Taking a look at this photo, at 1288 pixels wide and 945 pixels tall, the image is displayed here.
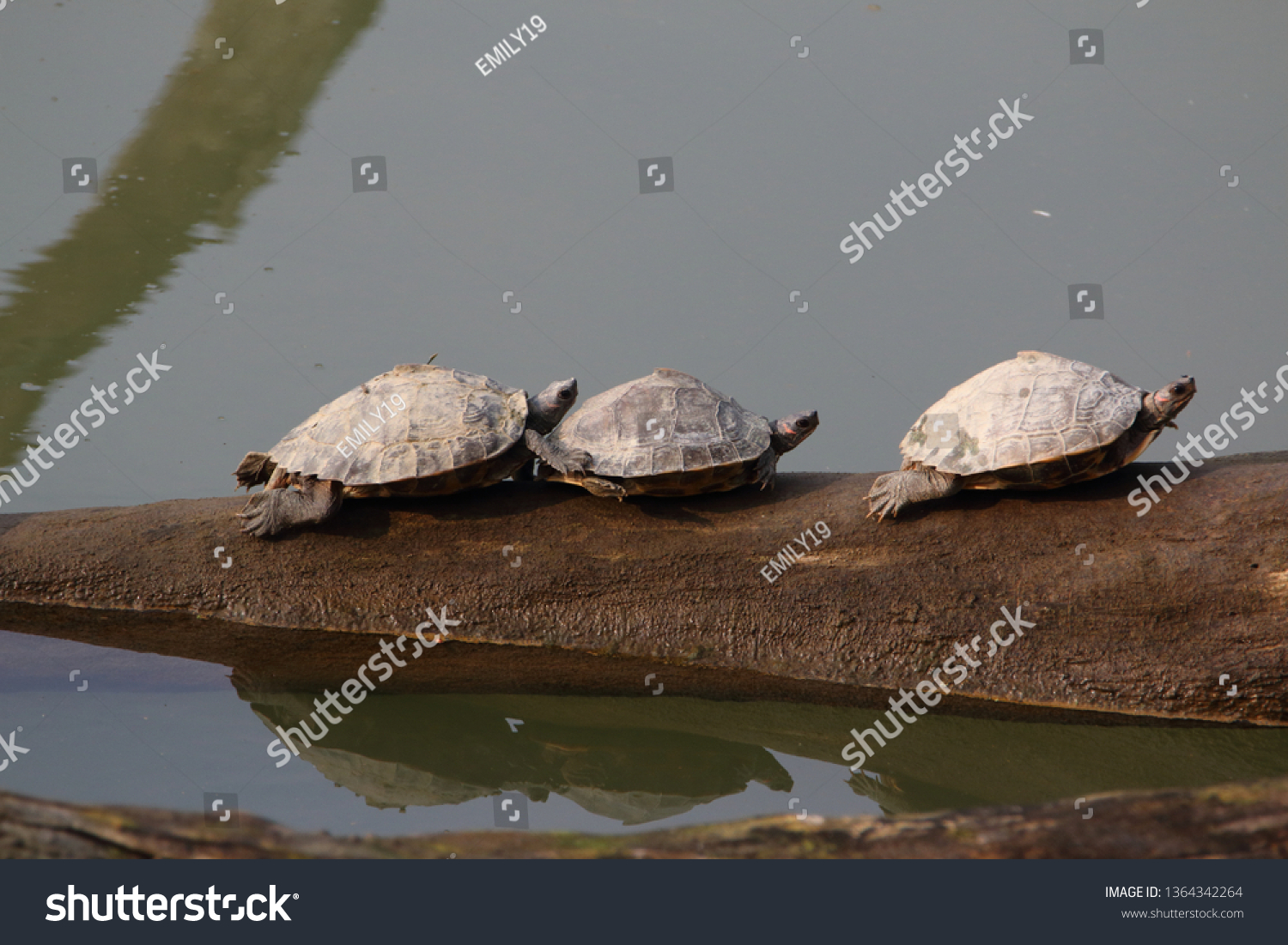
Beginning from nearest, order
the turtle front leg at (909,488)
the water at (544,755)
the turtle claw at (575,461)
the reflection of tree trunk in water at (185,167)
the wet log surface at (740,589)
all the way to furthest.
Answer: the water at (544,755) → the wet log surface at (740,589) → the turtle front leg at (909,488) → the turtle claw at (575,461) → the reflection of tree trunk in water at (185,167)

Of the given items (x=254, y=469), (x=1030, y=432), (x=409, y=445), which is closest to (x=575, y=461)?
(x=409, y=445)

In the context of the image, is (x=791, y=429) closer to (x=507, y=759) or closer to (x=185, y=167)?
(x=507, y=759)

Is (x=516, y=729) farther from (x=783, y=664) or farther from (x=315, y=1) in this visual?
(x=315, y=1)

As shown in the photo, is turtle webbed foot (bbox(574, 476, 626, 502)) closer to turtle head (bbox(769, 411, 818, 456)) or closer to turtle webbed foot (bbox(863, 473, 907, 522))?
turtle head (bbox(769, 411, 818, 456))

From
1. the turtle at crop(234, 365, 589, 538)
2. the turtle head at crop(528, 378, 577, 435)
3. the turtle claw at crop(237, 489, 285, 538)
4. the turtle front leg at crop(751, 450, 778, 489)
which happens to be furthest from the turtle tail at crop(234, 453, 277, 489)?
the turtle front leg at crop(751, 450, 778, 489)

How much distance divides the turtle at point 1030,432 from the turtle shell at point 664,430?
0.85m

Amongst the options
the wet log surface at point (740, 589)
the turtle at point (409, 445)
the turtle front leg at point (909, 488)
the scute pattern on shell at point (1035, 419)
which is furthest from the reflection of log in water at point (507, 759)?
the scute pattern on shell at point (1035, 419)

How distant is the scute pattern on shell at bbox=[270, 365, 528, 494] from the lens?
5461 millimetres

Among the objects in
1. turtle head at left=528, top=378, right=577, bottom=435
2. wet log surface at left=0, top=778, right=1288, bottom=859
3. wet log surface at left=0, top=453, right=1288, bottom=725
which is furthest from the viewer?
turtle head at left=528, top=378, right=577, bottom=435

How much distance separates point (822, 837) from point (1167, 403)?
3.33 metres

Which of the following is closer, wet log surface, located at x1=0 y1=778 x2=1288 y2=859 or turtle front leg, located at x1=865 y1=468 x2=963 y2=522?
wet log surface, located at x1=0 y1=778 x2=1288 y2=859

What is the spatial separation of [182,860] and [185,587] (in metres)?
3.21

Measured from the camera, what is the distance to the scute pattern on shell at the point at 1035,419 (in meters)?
4.99

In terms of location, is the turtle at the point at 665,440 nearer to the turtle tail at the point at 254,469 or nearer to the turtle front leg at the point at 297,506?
the turtle front leg at the point at 297,506
